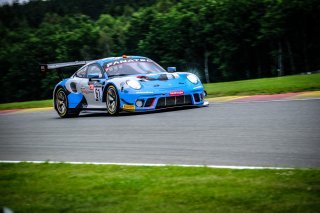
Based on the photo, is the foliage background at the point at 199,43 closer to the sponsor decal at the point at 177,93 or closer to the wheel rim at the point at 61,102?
the wheel rim at the point at 61,102

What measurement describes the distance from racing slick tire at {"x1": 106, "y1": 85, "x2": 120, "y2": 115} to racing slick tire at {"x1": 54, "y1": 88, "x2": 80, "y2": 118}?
150 cm

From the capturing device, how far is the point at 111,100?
12805mm

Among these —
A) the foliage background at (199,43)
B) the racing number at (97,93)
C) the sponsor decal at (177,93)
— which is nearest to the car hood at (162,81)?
the sponsor decal at (177,93)

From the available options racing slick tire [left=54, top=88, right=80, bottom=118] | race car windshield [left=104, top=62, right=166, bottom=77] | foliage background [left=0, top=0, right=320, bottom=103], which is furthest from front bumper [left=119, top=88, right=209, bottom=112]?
foliage background [left=0, top=0, right=320, bottom=103]

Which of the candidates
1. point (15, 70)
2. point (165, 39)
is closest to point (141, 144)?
point (165, 39)

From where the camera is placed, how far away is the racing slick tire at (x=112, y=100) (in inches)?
493

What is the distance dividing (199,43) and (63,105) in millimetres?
57190

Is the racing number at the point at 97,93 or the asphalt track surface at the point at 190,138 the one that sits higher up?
the racing number at the point at 97,93

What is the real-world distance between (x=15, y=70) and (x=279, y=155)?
7407 centimetres

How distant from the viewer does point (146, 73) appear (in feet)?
43.6

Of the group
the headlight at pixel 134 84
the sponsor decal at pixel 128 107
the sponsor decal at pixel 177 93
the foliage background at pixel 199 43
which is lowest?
the sponsor decal at pixel 128 107

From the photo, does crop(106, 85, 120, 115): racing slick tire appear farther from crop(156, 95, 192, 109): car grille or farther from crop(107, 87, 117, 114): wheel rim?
crop(156, 95, 192, 109): car grille

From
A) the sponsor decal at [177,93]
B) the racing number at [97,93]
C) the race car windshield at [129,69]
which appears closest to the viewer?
the sponsor decal at [177,93]

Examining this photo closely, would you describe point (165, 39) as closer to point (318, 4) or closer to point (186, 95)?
point (318, 4)
